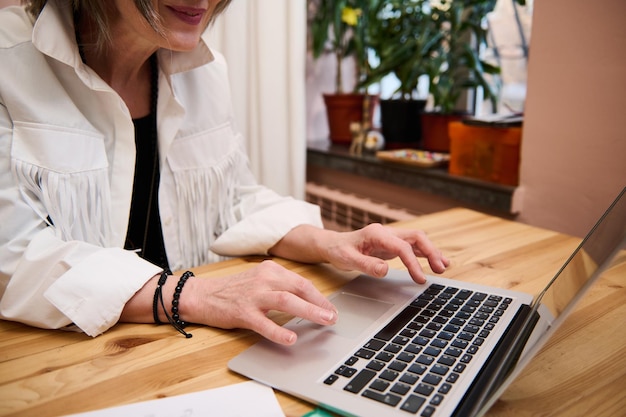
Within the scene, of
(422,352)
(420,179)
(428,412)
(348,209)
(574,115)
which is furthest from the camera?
(348,209)

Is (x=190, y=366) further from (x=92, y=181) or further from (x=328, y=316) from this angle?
(x=92, y=181)

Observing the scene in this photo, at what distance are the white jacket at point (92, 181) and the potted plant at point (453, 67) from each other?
0.87 meters

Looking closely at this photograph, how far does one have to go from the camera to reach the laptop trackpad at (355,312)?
665 millimetres

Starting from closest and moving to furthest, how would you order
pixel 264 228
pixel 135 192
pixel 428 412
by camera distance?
pixel 428 412 < pixel 264 228 < pixel 135 192

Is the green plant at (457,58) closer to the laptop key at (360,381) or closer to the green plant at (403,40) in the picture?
the green plant at (403,40)

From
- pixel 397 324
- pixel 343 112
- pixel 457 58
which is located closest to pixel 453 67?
pixel 457 58

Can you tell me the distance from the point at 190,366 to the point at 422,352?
0.26 metres

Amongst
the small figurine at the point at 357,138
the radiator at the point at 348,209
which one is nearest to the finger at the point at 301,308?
the radiator at the point at 348,209

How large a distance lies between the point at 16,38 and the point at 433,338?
31.6 inches

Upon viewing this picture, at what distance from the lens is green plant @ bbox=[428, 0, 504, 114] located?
69.7 inches

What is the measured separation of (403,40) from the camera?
196 centimetres

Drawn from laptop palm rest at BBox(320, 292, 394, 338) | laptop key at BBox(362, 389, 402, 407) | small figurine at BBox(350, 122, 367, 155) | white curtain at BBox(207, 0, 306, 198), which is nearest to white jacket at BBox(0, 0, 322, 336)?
laptop palm rest at BBox(320, 292, 394, 338)

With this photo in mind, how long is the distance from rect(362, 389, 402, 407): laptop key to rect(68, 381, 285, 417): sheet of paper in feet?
0.28

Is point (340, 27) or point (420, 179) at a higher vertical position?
point (340, 27)
